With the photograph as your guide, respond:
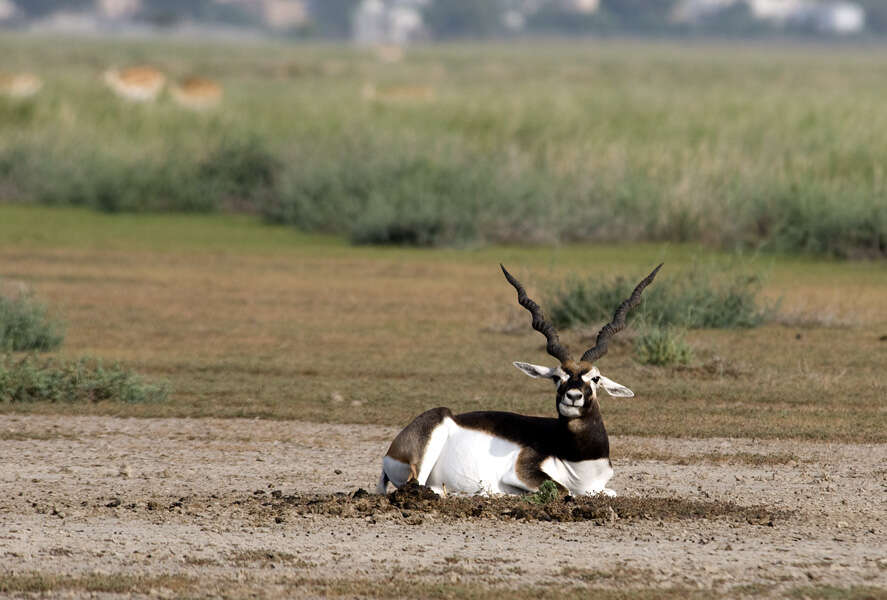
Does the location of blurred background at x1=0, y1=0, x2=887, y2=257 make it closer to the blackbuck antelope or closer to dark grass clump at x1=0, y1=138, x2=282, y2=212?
dark grass clump at x1=0, y1=138, x2=282, y2=212

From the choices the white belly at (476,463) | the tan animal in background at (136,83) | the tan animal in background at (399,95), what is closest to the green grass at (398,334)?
the white belly at (476,463)

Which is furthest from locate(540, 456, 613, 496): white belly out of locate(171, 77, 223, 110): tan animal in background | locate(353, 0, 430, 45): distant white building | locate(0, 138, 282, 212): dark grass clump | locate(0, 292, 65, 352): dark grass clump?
locate(353, 0, 430, 45): distant white building

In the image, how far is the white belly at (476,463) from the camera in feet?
26.5

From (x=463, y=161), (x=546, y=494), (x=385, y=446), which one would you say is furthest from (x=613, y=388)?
(x=463, y=161)

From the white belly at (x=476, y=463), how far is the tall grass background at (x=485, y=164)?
1454cm

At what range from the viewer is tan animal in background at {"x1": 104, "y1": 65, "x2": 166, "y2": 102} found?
4559 cm

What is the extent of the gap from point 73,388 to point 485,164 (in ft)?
48.8

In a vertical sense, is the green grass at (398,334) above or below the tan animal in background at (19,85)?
below

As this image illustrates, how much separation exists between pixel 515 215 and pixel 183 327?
9150mm

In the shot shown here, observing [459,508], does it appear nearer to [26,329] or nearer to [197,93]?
[26,329]

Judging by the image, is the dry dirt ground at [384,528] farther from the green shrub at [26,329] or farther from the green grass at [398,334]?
the green shrub at [26,329]

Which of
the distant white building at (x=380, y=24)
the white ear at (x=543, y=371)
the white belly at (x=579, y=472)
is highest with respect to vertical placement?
the distant white building at (x=380, y=24)

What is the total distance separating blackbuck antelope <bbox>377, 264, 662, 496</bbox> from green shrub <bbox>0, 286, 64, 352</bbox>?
7.03m

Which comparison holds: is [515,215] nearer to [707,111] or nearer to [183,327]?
[183,327]
